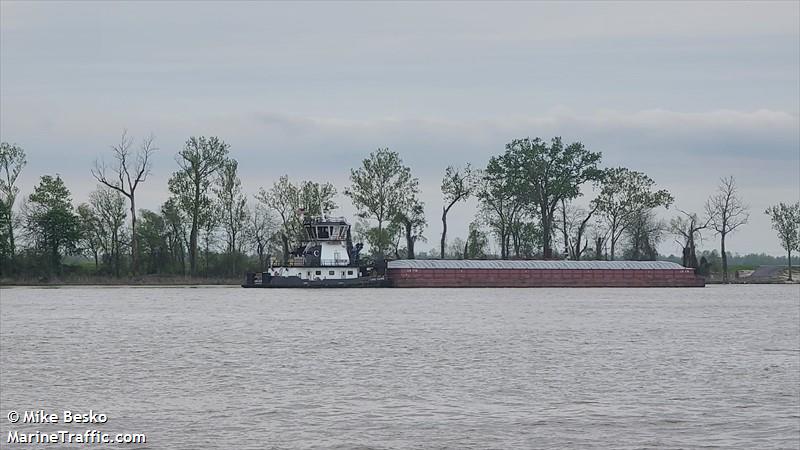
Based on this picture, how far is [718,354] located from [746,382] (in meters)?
10.2

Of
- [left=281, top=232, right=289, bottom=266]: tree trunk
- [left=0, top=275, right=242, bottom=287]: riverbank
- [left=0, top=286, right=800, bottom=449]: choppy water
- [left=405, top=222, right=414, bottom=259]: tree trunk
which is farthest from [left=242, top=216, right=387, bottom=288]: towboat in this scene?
[left=0, top=286, right=800, bottom=449]: choppy water

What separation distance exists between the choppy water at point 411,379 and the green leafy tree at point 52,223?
58400 mm

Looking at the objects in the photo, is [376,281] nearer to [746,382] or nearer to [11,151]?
[11,151]

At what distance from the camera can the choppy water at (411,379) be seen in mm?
30172

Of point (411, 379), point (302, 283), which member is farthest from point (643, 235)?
point (411, 379)

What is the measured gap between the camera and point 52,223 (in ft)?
438

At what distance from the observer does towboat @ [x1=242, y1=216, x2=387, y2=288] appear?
13062 cm

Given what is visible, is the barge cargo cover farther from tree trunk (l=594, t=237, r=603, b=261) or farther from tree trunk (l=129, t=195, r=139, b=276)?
tree trunk (l=129, t=195, r=139, b=276)

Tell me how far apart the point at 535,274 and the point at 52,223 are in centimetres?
5633

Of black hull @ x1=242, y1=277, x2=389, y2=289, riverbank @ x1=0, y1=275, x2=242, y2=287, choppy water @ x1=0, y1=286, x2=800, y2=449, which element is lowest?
choppy water @ x1=0, y1=286, x2=800, y2=449

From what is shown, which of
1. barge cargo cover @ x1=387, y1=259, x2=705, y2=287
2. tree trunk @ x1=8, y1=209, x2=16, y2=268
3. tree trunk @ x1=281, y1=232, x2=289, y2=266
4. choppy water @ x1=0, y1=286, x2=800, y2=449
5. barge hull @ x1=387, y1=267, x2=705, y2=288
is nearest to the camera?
choppy water @ x1=0, y1=286, x2=800, y2=449

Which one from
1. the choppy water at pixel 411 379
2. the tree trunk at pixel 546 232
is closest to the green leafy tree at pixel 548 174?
the tree trunk at pixel 546 232

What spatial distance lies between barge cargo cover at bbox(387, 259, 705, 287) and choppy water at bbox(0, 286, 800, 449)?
6126 centimetres

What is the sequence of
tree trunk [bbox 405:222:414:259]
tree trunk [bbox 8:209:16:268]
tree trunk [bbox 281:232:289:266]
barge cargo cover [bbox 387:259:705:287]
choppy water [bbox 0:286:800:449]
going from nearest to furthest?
1. choppy water [bbox 0:286:800:449]
2. tree trunk [bbox 8:209:16:268]
3. barge cargo cover [bbox 387:259:705:287]
4. tree trunk [bbox 281:232:289:266]
5. tree trunk [bbox 405:222:414:259]
